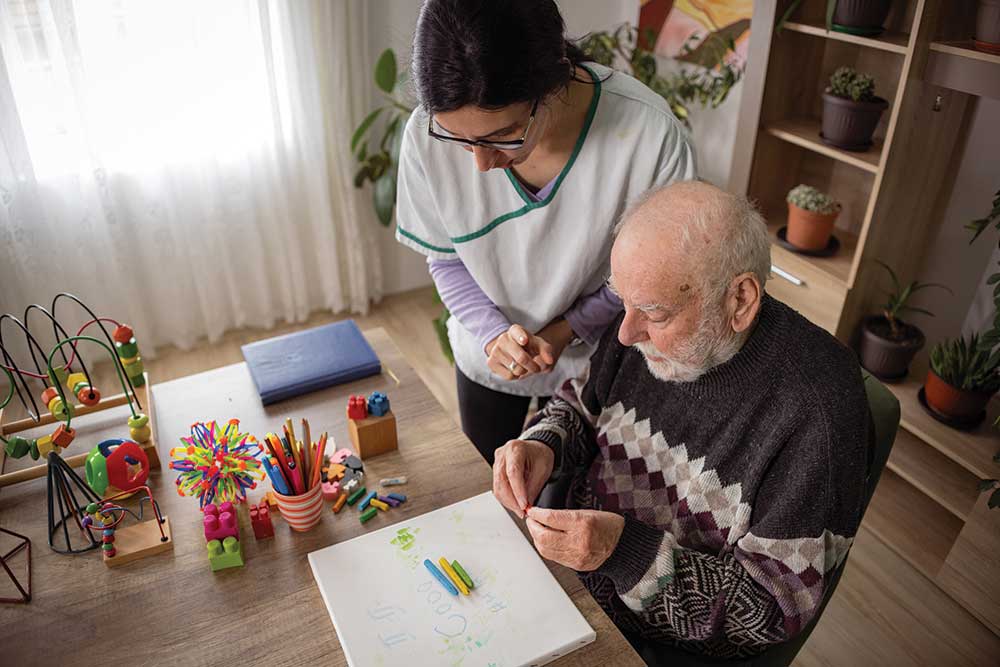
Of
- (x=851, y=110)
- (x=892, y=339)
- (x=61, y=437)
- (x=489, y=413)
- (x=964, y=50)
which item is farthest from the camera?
(x=892, y=339)

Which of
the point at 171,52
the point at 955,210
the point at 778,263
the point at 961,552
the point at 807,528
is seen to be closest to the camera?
the point at 807,528

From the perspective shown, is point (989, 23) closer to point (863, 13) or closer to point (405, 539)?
point (863, 13)

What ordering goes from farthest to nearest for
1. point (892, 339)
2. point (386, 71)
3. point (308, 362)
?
1. point (386, 71)
2. point (892, 339)
3. point (308, 362)

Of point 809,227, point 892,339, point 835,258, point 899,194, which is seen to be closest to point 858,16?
point 899,194

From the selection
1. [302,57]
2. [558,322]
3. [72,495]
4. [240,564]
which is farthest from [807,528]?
[302,57]

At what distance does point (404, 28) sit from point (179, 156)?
1020mm

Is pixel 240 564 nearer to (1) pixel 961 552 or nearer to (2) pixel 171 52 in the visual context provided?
(1) pixel 961 552

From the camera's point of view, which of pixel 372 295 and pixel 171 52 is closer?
pixel 171 52

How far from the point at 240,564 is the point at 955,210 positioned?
86.6 inches

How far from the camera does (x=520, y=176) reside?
143cm

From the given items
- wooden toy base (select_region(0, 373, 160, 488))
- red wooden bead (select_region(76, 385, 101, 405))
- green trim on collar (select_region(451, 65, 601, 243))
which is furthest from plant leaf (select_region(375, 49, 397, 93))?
red wooden bead (select_region(76, 385, 101, 405))

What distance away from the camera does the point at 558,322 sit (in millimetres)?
1554

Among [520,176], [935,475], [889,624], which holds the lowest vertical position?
[889,624]

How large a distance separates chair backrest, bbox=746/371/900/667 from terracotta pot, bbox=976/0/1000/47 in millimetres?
1093
